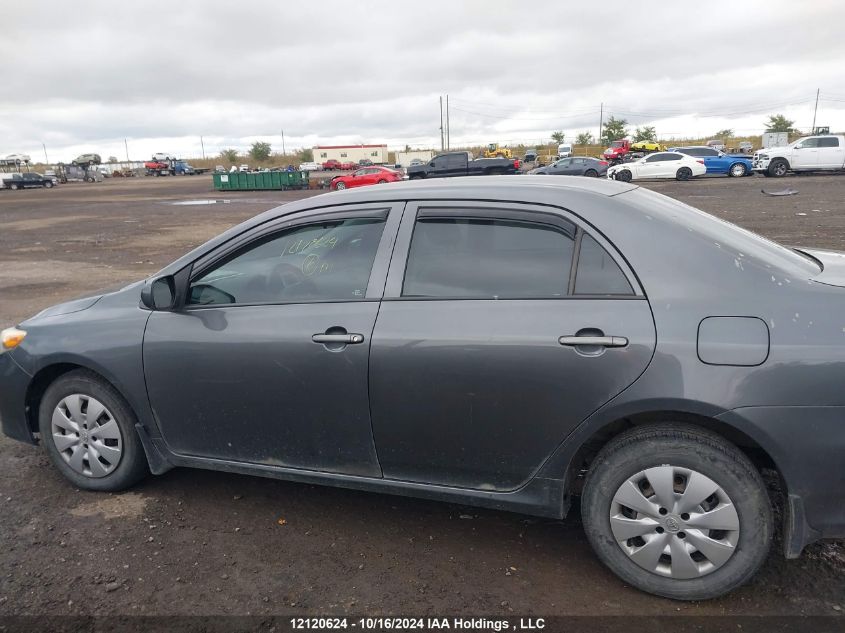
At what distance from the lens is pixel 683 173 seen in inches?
1316

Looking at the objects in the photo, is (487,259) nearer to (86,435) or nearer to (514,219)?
(514,219)

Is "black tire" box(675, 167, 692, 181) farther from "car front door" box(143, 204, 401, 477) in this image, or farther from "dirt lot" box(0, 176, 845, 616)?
"car front door" box(143, 204, 401, 477)

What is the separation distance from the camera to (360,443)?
3047mm

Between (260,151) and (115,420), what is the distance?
10778cm

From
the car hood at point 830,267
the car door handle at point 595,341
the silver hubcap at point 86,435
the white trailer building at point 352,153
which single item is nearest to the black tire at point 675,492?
the car door handle at point 595,341

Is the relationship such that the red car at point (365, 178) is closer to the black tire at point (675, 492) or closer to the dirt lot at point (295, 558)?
the dirt lot at point (295, 558)

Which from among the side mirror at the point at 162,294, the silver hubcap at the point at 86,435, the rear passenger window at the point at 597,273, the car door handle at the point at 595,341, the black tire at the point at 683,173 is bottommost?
the silver hubcap at the point at 86,435

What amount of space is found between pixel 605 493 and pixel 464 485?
2.05ft

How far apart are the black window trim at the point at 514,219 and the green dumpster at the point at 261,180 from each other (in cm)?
3982

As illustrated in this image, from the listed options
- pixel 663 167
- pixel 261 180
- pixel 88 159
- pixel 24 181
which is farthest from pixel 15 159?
pixel 663 167

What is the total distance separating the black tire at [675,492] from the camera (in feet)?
8.28

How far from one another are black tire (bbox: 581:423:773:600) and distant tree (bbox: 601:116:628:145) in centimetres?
9459

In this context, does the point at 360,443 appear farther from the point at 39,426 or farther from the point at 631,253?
the point at 39,426

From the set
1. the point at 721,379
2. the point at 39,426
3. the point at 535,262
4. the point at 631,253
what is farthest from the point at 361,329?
the point at 39,426
